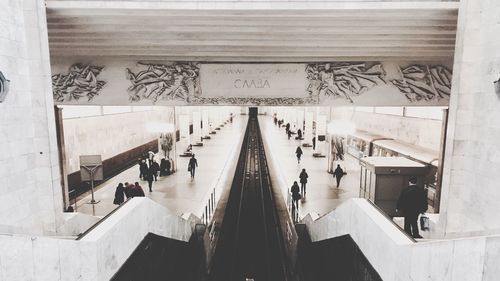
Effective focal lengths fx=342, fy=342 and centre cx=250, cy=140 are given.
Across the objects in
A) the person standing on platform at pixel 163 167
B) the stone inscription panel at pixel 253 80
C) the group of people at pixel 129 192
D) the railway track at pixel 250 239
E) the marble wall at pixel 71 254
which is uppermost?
the stone inscription panel at pixel 253 80

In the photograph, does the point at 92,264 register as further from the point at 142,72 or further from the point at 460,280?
the point at 142,72

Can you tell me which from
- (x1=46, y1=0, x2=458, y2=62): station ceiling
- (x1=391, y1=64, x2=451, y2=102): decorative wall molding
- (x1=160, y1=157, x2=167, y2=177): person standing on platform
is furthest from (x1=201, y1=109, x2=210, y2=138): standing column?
(x1=391, y1=64, x2=451, y2=102): decorative wall molding

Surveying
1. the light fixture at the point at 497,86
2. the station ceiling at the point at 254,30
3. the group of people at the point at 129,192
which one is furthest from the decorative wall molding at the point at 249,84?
the light fixture at the point at 497,86

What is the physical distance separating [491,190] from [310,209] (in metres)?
6.35

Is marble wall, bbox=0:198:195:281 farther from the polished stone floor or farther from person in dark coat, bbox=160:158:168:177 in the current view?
person in dark coat, bbox=160:158:168:177

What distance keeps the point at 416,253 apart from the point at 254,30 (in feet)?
16.5

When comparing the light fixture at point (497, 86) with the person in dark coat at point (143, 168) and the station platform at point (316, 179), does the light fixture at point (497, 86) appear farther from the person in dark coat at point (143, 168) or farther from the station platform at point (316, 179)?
the person in dark coat at point (143, 168)

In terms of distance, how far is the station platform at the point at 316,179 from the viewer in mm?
11016

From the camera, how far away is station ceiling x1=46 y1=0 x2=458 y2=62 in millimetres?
5613

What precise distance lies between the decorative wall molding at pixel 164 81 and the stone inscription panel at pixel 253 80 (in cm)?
26

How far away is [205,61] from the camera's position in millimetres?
8422

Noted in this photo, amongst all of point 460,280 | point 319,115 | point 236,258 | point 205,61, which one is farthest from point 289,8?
point 319,115

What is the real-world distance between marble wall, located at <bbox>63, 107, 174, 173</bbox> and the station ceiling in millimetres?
4526

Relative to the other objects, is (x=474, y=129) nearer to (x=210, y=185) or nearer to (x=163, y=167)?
(x=210, y=185)
